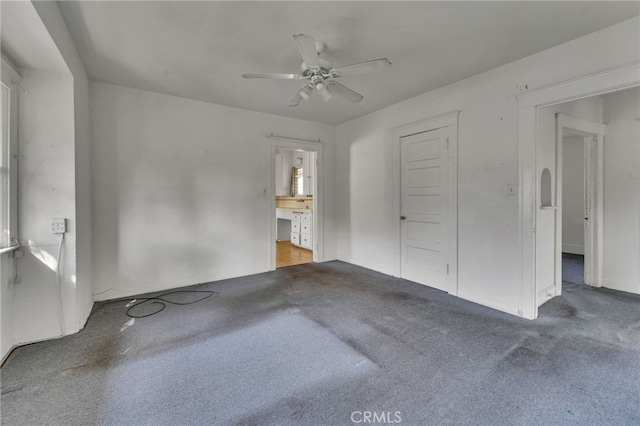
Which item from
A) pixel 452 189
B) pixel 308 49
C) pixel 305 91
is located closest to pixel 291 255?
pixel 452 189

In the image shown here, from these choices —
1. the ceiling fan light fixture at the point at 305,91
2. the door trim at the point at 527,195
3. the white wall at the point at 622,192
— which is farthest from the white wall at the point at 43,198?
the white wall at the point at 622,192

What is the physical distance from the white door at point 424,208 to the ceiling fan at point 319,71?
142 centimetres

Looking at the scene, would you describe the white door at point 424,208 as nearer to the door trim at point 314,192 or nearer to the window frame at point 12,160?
the door trim at point 314,192

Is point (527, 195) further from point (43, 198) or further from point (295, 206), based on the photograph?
point (295, 206)

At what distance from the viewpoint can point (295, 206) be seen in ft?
22.5

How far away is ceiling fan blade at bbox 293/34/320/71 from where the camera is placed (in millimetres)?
1920

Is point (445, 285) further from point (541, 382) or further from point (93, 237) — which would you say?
point (93, 237)

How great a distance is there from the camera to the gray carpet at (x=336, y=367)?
158cm

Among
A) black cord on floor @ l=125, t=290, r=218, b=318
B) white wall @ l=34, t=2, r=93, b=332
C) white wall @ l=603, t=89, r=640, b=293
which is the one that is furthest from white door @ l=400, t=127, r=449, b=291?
white wall @ l=34, t=2, r=93, b=332

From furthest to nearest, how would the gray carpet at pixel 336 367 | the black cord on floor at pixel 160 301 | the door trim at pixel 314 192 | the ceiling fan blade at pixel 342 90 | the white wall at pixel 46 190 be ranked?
the door trim at pixel 314 192
the black cord on floor at pixel 160 301
the ceiling fan blade at pixel 342 90
the white wall at pixel 46 190
the gray carpet at pixel 336 367

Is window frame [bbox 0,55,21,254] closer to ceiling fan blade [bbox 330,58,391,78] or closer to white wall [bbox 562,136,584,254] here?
ceiling fan blade [bbox 330,58,391,78]

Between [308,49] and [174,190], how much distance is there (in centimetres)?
271

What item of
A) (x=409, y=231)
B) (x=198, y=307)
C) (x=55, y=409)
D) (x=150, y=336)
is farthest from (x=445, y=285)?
(x=55, y=409)

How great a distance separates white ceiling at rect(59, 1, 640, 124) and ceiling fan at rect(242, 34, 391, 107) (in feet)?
0.86
